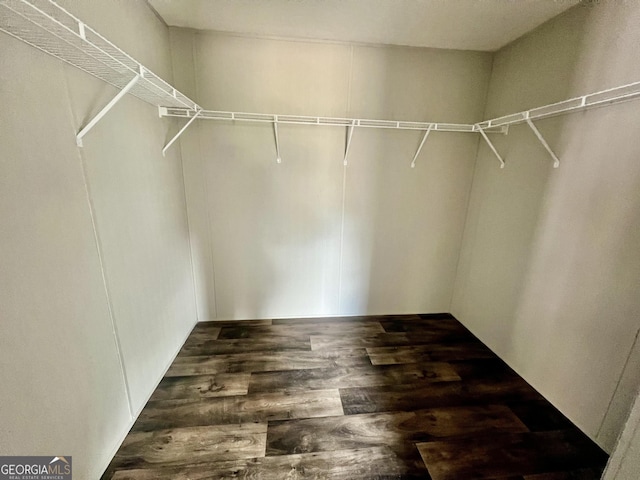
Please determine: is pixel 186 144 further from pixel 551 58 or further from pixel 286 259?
pixel 551 58

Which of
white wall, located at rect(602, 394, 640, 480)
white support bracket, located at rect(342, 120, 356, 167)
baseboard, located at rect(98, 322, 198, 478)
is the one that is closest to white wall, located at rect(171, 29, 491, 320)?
white support bracket, located at rect(342, 120, 356, 167)

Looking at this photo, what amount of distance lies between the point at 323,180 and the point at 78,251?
1.67 m

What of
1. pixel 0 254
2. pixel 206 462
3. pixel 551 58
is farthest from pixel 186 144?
pixel 551 58

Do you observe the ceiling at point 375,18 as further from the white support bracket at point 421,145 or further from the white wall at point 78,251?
the white support bracket at point 421,145

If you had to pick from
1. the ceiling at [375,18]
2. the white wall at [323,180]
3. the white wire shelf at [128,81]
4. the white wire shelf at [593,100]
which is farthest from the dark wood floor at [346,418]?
the ceiling at [375,18]

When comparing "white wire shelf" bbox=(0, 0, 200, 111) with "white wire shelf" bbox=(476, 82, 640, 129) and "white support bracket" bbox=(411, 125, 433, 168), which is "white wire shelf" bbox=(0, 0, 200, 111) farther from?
"white wire shelf" bbox=(476, 82, 640, 129)

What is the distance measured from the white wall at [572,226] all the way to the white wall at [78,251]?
2.52 meters

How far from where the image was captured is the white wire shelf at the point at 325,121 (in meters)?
1.93

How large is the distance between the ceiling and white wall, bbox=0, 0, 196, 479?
374 millimetres

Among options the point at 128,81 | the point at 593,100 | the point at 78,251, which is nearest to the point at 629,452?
the point at 593,100

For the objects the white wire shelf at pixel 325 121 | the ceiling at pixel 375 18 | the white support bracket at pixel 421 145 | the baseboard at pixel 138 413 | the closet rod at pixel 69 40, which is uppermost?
the ceiling at pixel 375 18

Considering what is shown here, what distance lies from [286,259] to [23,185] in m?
1.72

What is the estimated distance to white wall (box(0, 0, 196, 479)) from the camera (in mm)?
816

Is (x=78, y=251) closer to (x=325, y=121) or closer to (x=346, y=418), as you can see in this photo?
(x=346, y=418)
